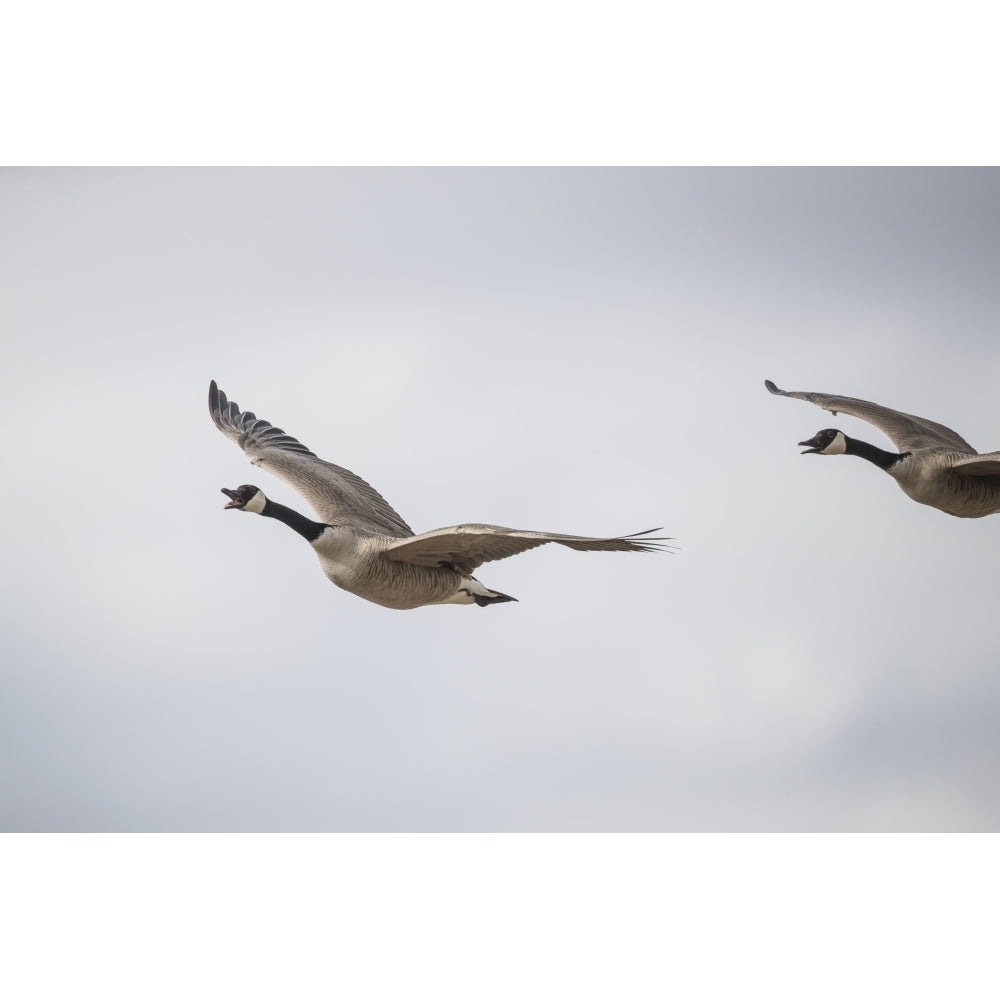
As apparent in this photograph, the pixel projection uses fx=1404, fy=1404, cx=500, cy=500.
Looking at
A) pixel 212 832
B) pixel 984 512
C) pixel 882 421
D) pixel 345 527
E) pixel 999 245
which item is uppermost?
pixel 999 245

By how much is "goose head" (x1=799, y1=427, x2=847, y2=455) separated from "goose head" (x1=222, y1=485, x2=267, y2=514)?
3.48 metres

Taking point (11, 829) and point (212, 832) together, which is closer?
point (212, 832)

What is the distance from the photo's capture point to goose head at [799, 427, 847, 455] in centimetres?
904

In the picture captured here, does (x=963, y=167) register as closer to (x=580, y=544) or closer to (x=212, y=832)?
(x=580, y=544)

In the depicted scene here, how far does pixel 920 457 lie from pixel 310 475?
12.5 ft

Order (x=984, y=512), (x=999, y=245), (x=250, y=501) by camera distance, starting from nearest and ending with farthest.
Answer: (x=250, y=501) < (x=984, y=512) < (x=999, y=245)

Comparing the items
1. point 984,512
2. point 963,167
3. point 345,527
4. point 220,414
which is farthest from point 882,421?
point 220,414

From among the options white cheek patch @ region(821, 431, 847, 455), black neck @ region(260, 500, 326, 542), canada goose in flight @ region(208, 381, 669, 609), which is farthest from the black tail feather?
white cheek patch @ region(821, 431, 847, 455)

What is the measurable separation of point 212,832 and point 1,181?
16.6 ft

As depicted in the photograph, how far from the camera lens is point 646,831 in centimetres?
969

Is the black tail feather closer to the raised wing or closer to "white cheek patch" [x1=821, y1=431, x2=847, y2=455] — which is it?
"white cheek patch" [x1=821, y1=431, x2=847, y2=455]

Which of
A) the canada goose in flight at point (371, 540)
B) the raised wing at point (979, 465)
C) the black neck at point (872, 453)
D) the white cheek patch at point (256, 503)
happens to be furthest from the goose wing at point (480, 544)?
the black neck at point (872, 453)

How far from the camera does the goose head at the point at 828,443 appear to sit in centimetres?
904

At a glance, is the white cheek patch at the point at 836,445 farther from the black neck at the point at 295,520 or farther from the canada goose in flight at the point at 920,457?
the black neck at the point at 295,520
